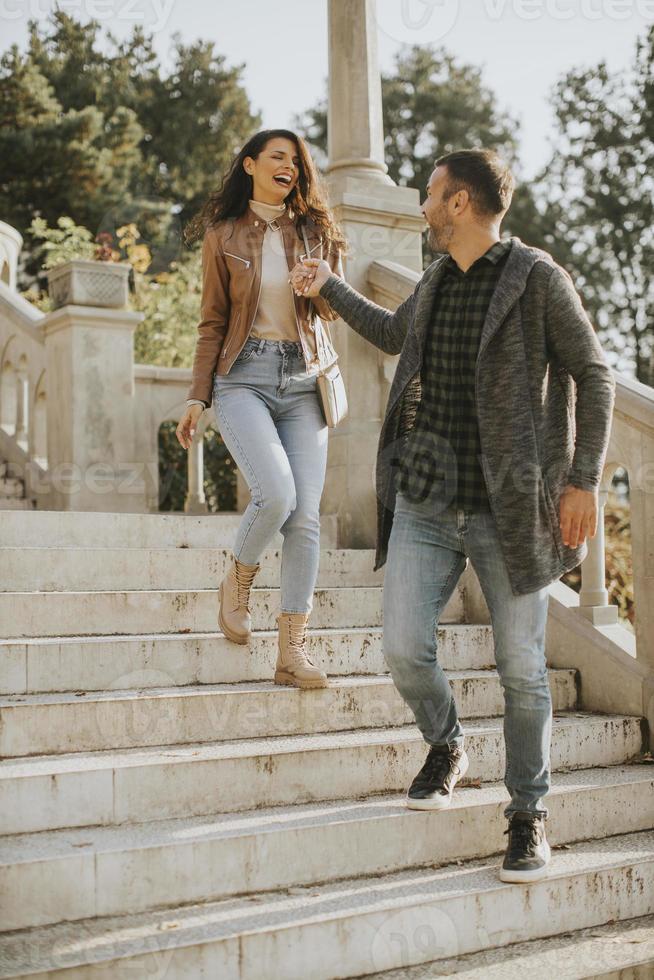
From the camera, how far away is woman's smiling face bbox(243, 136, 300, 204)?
399 centimetres

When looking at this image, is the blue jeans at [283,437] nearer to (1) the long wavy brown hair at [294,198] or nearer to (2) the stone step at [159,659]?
(2) the stone step at [159,659]

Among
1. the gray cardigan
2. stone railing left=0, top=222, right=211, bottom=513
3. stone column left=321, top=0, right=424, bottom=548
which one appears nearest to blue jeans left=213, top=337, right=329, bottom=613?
the gray cardigan

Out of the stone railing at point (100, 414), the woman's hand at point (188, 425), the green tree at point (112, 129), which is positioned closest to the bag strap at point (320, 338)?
the woman's hand at point (188, 425)

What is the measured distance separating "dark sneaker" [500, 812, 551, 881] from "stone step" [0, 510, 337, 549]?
7.66 ft

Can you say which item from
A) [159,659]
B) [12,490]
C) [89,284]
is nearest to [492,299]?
[159,659]

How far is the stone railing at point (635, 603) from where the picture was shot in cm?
445

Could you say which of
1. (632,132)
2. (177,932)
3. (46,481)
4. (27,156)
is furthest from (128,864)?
(632,132)

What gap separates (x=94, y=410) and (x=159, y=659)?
3.69 m

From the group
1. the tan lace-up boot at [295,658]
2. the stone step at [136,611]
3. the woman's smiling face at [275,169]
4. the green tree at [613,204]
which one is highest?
the green tree at [613,204]

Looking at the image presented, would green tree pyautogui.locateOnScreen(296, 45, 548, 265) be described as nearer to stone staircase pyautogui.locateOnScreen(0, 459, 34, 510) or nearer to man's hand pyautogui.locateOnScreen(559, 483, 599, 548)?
stone staircase pyautogui.locateOnScreen(0, 459, 34, 510)

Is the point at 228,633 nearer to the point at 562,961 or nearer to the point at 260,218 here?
the point at 260,218

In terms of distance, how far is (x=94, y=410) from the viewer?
740 centimetres

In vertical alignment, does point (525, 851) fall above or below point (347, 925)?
above

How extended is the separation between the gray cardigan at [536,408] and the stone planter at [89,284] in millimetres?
4596
